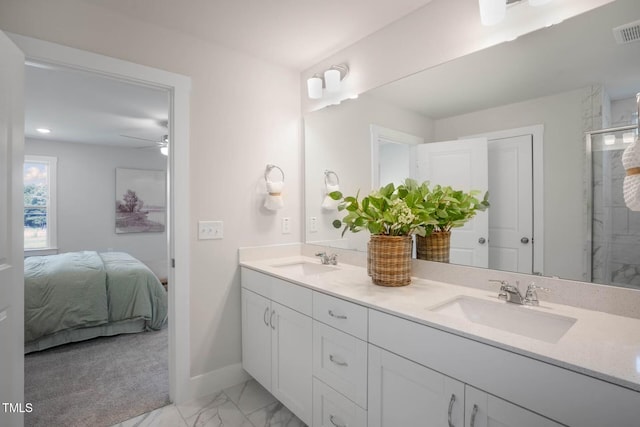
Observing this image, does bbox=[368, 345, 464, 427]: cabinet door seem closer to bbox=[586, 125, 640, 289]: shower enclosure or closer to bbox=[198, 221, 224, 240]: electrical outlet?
bbox=[586, 125, 640, 289]: shower enclosure

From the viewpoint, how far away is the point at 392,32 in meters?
1.81

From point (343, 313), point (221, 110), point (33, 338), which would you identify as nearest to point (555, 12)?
point (343, 313)

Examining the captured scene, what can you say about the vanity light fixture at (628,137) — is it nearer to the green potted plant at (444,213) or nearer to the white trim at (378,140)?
the green potted plant at (444,213)

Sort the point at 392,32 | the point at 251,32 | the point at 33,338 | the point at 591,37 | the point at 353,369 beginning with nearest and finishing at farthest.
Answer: the point at 591,37 → the point at 353,369 → the point at 392,32 → the point at 251,32 → the point at 33,338

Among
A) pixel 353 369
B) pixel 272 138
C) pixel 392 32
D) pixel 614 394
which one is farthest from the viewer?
pixel 272 138

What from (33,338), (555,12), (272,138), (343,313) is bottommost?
(33,338)

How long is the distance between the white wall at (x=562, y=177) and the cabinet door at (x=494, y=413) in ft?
2.13

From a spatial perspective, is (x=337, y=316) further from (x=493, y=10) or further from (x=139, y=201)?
(x=139, y=201)

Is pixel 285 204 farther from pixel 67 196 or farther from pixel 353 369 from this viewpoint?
pixel 67 196

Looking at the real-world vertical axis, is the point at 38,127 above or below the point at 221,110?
above

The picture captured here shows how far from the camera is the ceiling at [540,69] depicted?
44.2 inches

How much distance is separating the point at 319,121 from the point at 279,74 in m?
0.47

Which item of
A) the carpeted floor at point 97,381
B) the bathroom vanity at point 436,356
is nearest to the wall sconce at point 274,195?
the bathroom vanity at point 436,356

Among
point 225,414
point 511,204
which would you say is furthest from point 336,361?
point 511,204
